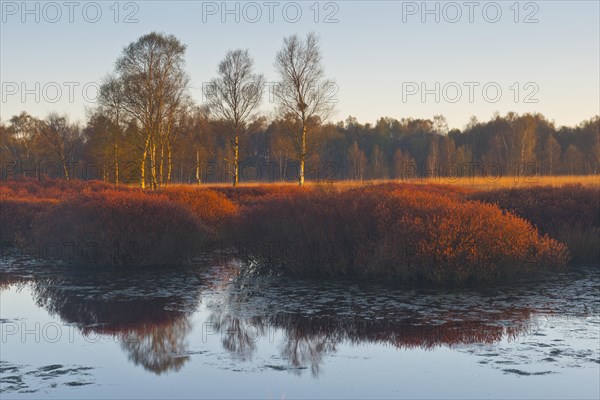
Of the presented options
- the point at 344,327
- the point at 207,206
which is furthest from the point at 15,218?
the point at 344,327

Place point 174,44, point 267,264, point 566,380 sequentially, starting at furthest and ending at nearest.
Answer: point 174,44
point 267,264
point 566,380

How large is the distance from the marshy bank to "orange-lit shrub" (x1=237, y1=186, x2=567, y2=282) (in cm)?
2

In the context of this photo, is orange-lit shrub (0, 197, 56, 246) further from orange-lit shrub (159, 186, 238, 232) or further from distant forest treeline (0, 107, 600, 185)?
distant forest treeline (0, 107, 600, 185)

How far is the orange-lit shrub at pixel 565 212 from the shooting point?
1487cm

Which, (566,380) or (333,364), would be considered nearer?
(566,380)

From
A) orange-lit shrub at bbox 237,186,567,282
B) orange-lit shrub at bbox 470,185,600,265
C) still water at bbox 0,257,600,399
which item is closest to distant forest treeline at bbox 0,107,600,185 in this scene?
orange-lit shrub at bbox 470,185,600,265

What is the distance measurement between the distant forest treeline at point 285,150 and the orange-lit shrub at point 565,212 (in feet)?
60.0

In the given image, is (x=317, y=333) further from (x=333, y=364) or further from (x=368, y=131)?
(x=368, y=131)

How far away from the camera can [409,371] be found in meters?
6.88

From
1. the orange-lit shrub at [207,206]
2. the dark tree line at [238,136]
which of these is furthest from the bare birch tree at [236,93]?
the orange-lit shrub at [207,206]

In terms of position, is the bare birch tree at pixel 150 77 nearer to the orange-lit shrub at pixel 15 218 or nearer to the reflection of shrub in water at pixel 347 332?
the orange-lit shrub at pixel 15 218

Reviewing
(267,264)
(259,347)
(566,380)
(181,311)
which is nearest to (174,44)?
(267,264)

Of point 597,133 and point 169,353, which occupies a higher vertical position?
point 597,133

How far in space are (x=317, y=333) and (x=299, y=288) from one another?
11.0ft
